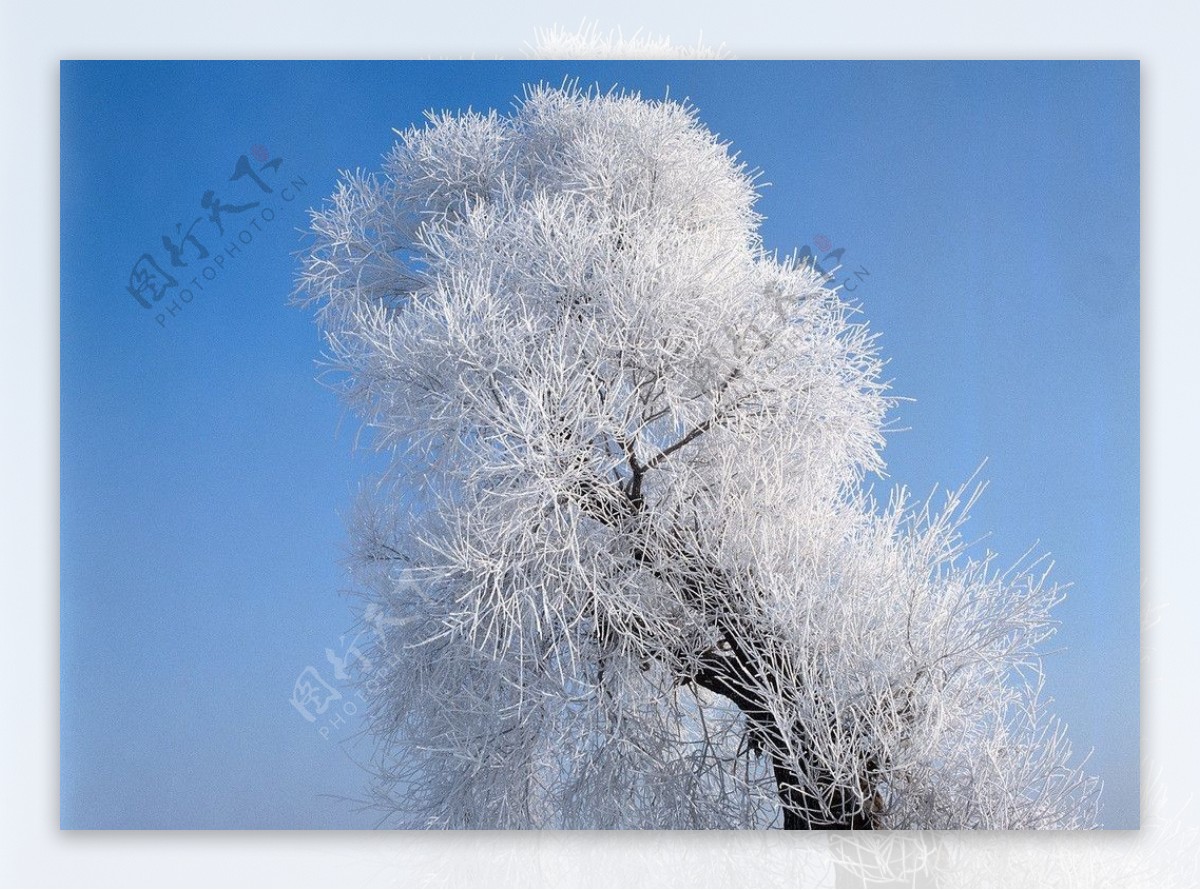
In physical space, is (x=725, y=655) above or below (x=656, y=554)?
below

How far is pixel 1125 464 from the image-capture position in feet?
9.22

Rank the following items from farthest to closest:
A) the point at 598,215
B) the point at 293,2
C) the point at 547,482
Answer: the point at 293,2, the point at 598,215, the point at 547,482

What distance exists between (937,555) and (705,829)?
0.78 m

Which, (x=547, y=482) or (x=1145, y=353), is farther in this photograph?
(x=1145, y=353)

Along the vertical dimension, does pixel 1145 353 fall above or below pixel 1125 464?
above

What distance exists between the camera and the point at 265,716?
2.80 metres

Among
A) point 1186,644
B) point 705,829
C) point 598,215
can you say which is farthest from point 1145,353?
point 705,829

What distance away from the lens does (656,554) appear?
263 centimetres

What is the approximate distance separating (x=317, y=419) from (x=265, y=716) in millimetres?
668

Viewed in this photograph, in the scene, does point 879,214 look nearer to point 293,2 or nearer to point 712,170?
point 712,170

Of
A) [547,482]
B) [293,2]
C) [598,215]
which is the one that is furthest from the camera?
[293,2]

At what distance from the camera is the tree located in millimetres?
2600

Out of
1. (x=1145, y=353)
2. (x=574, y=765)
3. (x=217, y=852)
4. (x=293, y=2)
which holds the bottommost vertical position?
(x=217, y=852)

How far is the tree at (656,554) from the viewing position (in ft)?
8.53
